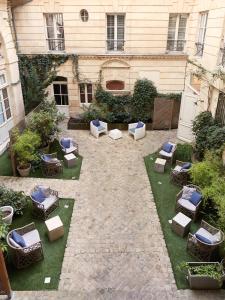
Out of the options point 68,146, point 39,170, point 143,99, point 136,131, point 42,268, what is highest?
point 143,99

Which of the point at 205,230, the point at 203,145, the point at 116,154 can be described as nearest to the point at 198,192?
the point at 205,230

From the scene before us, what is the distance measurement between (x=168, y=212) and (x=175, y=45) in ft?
33.0

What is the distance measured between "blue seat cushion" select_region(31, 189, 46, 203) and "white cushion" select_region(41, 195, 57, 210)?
4.9 inches

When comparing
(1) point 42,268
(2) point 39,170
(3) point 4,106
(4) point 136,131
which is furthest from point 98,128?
(1) point 42,268

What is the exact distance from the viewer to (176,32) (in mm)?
14656

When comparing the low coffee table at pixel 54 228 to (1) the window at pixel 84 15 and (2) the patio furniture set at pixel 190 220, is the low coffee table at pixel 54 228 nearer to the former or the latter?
(2) the patio furniture set at pixel 190 220

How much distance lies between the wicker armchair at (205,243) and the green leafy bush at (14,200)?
5.42m

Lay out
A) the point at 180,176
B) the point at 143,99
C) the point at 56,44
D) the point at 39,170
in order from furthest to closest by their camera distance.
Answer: the point at 143,99
the point at 56,44
the point at 39,170
the point at 180,176

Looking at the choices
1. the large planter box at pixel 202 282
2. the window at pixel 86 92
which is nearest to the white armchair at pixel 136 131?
the window at pixel 86 92

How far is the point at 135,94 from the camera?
1552 cm

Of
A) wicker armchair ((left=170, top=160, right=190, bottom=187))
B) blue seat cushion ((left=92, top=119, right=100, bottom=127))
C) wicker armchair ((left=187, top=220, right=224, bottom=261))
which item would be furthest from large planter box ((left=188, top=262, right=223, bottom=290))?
blue seat cushion ((left=92, top=119, right=100, bottom=127))

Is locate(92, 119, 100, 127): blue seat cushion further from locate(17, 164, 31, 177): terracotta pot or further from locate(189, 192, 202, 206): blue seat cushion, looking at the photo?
locate(189, 192, 202, 206): blue seat cushion

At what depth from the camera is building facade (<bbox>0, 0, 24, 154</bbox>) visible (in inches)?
481

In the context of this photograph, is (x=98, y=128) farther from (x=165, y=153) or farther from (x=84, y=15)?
(x=84, y=15)
